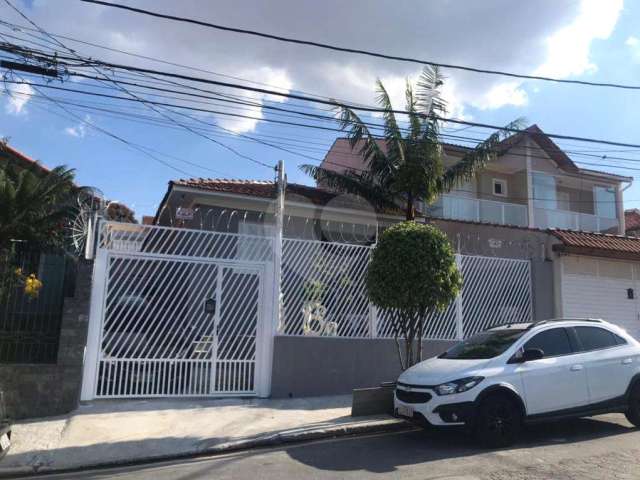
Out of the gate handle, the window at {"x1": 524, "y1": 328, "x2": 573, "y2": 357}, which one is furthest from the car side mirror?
the gate handle

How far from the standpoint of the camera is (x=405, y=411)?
21.5 feet

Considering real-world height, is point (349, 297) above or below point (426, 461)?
above

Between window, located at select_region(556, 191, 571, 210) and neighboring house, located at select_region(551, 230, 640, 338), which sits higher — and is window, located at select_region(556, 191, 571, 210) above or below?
above

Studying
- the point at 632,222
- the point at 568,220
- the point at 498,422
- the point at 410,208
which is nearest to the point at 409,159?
the point at 410,208

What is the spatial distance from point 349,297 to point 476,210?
11530mm

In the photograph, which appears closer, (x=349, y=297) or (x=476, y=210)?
(x=349, y=297)

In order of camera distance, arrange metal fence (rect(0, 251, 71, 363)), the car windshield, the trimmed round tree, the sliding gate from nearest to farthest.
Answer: the car windshield
metal fence (rect(0, 251, 71, 363))
the trimmed round tree
the sliding gate

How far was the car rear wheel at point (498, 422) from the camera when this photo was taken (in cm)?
608

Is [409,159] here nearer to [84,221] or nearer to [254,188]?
[254,188]

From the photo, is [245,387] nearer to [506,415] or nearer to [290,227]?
[506,415]

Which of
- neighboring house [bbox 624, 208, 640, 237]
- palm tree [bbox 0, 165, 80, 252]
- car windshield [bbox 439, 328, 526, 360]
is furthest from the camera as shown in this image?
neighboring house [bbox 624, 208, 640, 237]

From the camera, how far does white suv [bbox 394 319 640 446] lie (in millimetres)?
6141

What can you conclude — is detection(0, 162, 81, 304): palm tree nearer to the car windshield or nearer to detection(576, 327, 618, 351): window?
the car windshield


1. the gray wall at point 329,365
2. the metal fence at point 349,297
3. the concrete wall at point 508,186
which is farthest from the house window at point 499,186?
the gray wall at point 329,365
